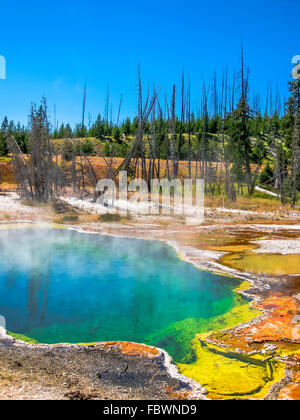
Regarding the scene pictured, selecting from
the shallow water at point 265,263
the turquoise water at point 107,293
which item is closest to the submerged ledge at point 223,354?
the turquoise water at point 107,293

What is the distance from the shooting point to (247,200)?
23219 mm

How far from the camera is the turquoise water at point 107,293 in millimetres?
6031

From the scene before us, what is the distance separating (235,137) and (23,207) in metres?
17.2

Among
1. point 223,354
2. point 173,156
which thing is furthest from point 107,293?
point 173,156

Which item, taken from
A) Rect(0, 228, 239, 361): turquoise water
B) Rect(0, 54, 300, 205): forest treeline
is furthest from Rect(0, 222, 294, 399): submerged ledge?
Rect(0, 54, 300, 205): forest treeline

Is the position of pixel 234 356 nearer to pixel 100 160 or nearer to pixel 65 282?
pixel 65 282

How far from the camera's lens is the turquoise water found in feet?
19.8

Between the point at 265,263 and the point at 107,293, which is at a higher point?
the point at 265,263

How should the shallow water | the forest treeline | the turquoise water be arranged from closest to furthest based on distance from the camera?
the turquoise water → the shallow water → the forest treeline

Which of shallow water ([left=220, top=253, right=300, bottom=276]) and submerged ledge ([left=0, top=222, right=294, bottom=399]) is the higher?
shallow water ([left=220, top=253, right=300, bottom=276])

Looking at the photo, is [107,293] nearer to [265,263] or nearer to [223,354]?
[223,354]

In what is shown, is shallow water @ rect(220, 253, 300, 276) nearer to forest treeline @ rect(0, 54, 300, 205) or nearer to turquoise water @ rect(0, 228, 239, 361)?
turquoise water @ rect(0, 228, 239, 361)

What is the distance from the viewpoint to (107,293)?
797cm
